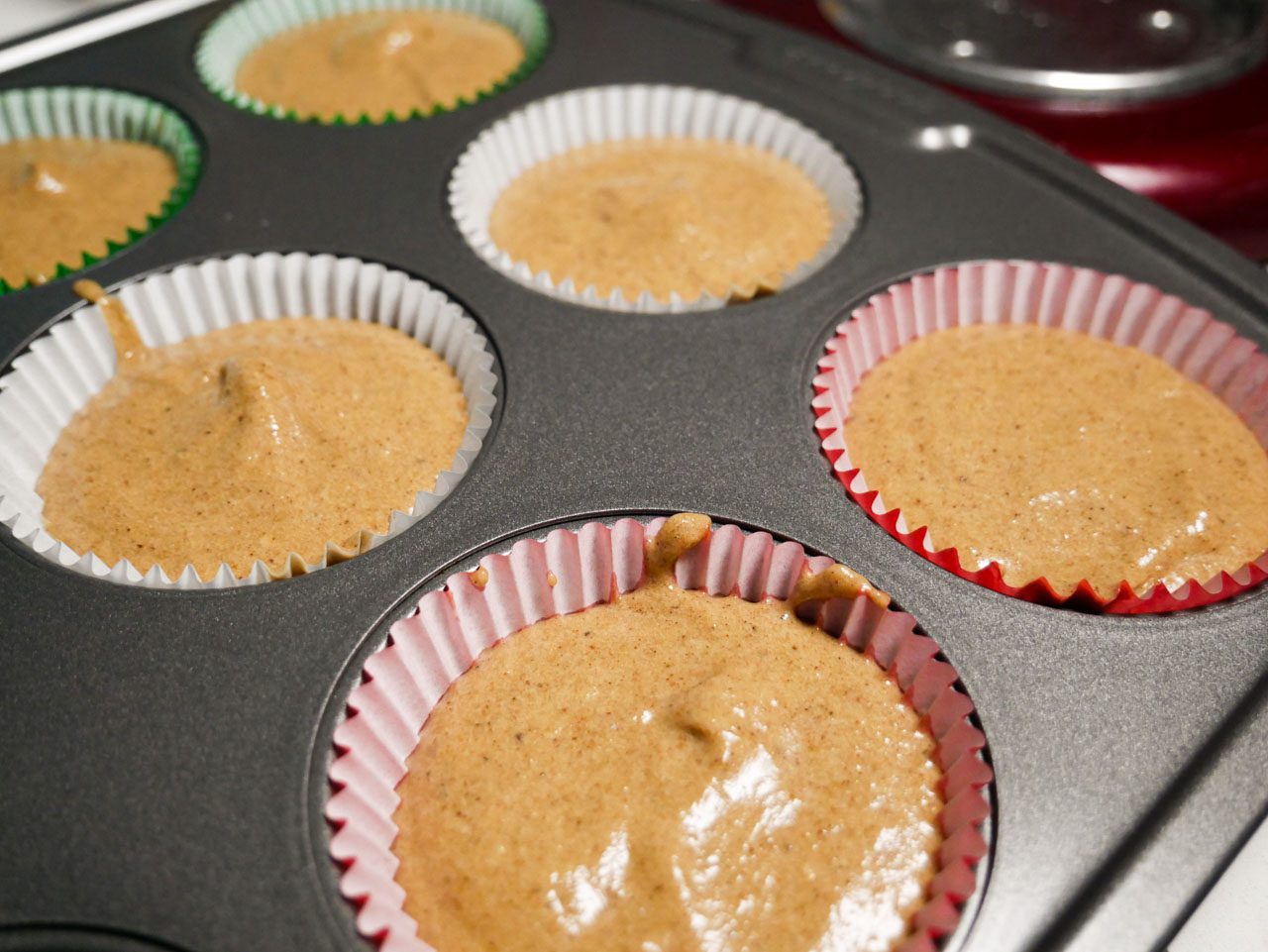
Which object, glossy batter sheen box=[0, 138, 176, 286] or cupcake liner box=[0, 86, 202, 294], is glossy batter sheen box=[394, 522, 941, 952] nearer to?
glossy batter sheen box=[0, 138, 176, 286]

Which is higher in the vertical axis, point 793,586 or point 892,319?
point 892,319

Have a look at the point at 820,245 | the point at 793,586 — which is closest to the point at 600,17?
the point at 820,245

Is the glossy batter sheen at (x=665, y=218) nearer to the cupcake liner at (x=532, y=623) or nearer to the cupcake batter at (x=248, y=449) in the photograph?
the cupcake batter at (x=248, y=449)

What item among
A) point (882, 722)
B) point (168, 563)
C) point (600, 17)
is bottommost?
point (168, 563)

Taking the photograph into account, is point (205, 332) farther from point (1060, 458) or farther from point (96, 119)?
point (1060, 458)

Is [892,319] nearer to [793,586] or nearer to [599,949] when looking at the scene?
[793,586]

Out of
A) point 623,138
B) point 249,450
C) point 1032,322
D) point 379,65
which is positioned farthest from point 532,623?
point 379,65

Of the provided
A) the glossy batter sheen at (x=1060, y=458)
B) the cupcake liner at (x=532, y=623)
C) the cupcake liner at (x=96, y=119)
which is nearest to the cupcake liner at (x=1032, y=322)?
the glossy batter sheen at (x=1060, y=458)
